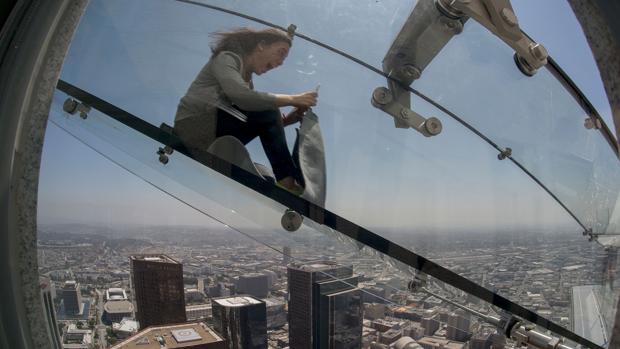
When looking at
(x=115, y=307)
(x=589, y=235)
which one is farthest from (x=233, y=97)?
(x=589, y=235)

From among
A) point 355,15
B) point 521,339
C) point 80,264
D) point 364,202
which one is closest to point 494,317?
point 521,339

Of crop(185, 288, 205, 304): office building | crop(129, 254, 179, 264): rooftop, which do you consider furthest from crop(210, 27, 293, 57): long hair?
crop(185, 288, 205, 304): office building

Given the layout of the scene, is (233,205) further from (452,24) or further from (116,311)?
(452,24)

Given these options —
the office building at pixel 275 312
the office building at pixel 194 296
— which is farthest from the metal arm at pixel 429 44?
the office building at pixel 194 296

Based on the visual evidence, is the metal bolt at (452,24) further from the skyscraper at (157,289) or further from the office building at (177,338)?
the office building at (177,338)

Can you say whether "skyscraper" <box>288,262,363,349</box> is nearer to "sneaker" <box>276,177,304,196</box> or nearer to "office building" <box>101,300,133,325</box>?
"sneaker" <box>276,177,304,196</box>

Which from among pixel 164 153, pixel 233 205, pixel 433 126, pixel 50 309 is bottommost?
pixel 50 309
